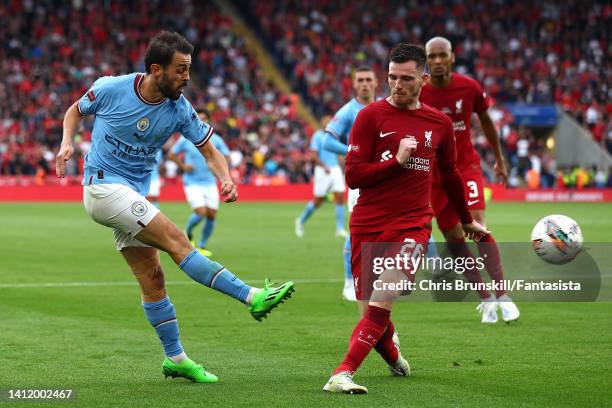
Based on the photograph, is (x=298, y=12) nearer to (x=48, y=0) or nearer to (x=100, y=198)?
(x=48, y=0)

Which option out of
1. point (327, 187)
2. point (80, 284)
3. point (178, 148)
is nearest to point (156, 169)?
point (178, 148)

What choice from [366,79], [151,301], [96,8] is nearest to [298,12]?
[96,8]

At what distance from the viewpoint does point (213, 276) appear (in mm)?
6832

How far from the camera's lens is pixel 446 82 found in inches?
409

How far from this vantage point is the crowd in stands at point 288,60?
41.5 meters

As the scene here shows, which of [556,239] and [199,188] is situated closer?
[556,239]

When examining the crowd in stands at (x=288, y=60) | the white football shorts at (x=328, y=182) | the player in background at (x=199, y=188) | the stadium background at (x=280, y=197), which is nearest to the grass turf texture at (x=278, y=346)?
the stadium background at (x=280, y=197)

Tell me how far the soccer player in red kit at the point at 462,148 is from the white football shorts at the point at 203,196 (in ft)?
29.2

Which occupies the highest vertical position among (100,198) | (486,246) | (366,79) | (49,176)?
(366,79)

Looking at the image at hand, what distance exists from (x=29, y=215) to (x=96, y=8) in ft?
67.2

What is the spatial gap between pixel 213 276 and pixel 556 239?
3.89 meters

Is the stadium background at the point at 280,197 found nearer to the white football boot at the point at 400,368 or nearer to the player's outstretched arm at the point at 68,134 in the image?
the white football boot at the point at 400,368

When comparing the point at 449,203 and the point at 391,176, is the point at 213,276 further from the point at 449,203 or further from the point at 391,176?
the point at 449,203

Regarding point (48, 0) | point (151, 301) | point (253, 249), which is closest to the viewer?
point (151, 301)
